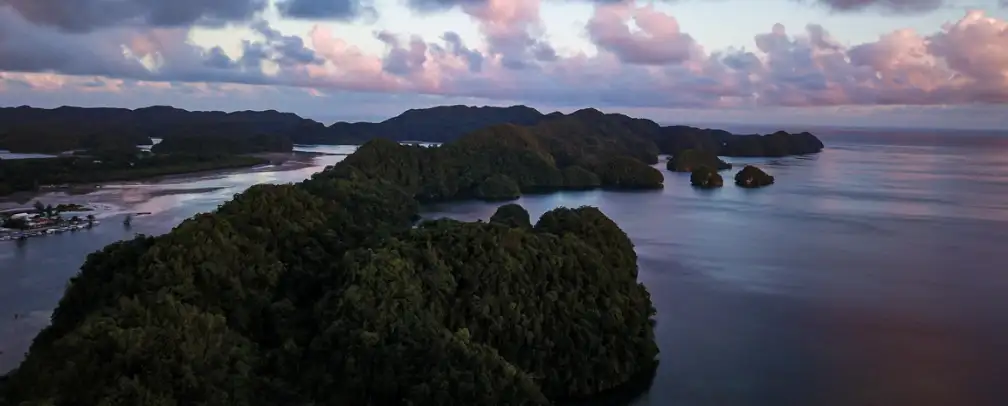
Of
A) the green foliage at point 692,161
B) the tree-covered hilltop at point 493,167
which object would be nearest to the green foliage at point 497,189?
the tree-covered hilltop at point 493,167

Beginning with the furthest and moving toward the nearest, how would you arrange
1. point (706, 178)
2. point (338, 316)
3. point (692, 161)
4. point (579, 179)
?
point (692, 161) → point (706, 178) → point (579, 179) → point (338, 316)

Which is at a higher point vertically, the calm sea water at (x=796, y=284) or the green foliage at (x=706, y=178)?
the green foliage at (x=706, y=178)

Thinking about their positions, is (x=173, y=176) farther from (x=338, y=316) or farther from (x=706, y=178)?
(x=338, y=316)

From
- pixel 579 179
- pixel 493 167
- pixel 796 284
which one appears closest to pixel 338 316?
pixel 796 284

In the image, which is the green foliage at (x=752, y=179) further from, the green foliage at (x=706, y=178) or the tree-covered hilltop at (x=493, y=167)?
the tree-covered hilltop at (x=493, y=167)

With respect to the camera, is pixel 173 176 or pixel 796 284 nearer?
pixel 796 284
